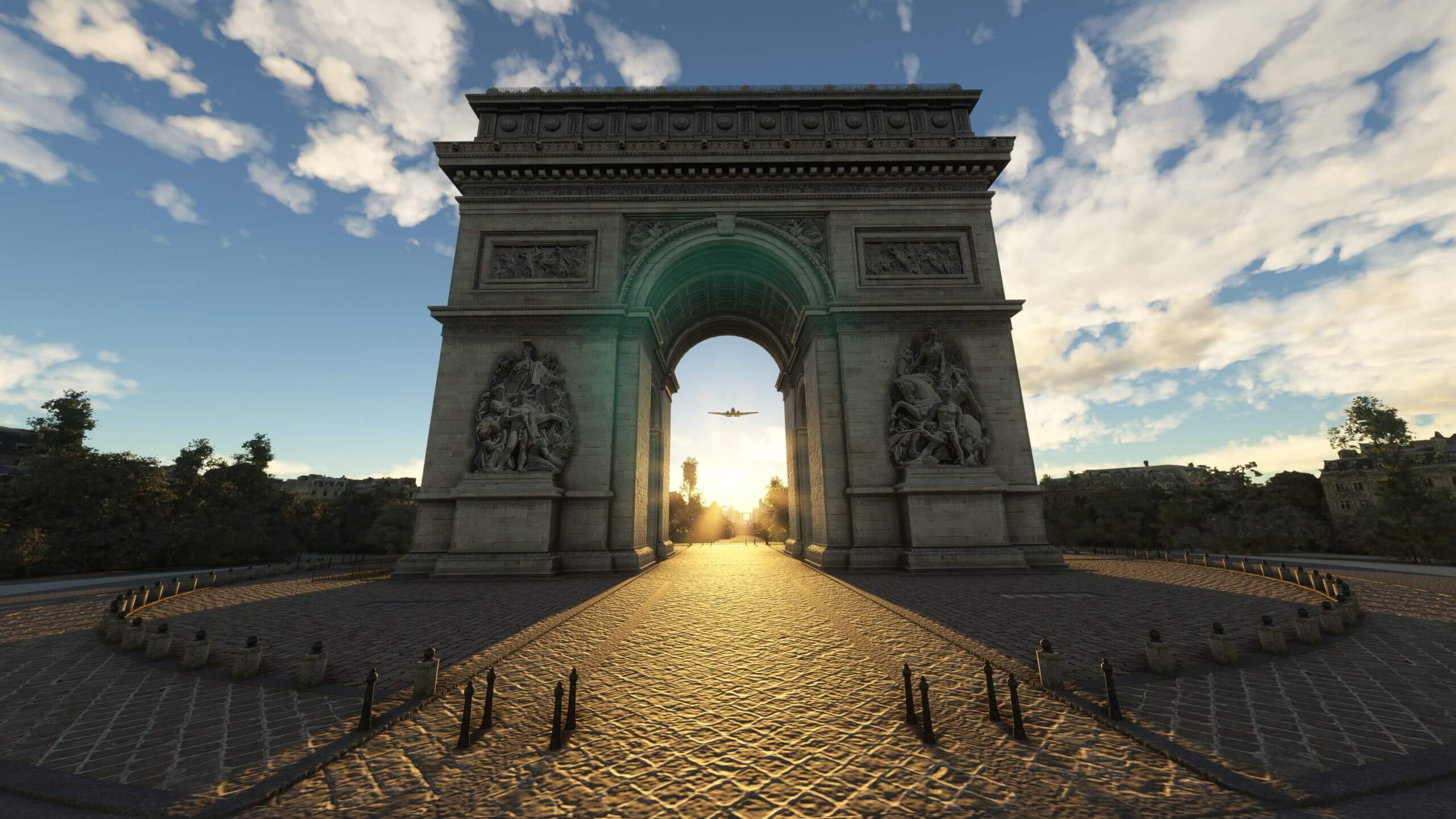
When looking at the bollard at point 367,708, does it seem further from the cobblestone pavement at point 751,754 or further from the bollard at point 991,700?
the bollard at point 991,700

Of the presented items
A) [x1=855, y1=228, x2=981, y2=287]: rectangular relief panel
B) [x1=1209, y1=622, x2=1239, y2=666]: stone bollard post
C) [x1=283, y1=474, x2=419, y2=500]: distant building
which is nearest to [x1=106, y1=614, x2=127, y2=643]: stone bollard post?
[x1=1209, y1=622, x2=1239, y2=666]: stone bollard post

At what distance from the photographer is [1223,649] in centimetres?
616

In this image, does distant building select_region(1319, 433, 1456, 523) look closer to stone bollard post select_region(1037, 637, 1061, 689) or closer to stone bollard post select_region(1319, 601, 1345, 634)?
stone bollard post select_region(1319, 601, 1345, 634)

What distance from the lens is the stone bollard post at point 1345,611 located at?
7.77 m

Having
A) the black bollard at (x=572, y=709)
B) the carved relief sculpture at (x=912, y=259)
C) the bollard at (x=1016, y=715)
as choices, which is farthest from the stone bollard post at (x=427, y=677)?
the carved relief sculpture at (x=912, y=259)

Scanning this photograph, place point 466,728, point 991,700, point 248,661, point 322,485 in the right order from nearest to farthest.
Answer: point 466,728 < point 991,700 < point 248,661 < point 322,485

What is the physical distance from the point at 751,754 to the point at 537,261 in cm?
1856

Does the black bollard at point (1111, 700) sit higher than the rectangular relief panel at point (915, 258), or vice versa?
the rectangular relief panel at point (915, 258)

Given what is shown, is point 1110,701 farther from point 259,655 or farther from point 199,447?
point 199,447

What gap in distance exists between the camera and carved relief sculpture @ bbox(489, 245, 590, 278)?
61.6 ft

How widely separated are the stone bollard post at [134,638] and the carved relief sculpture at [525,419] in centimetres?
862

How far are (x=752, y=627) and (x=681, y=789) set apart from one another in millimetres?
4971

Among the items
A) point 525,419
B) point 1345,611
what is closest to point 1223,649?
point 1345,611

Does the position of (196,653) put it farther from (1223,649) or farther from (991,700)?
(1223,649)
